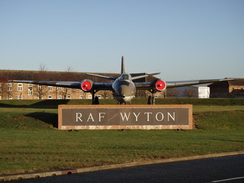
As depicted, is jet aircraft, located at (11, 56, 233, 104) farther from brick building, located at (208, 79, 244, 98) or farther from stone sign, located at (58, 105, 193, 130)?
brick building, located at (208, 79, 244, 98)

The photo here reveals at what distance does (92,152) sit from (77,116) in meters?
11.8

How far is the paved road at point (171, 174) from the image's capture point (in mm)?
9977

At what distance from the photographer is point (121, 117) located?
1043 inches

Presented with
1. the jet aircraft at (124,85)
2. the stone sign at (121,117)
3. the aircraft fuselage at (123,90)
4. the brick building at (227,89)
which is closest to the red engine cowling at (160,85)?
the jet aircraft at (124,85)

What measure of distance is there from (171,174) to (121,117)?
621 inches

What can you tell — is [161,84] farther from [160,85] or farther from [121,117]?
[121,117]

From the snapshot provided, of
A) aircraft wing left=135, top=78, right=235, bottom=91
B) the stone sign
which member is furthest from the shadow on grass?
aircraft wing left=135, top=78, right=235, bottom=91

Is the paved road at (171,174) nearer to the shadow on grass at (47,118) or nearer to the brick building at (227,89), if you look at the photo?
the shadow on grass at (47,118)

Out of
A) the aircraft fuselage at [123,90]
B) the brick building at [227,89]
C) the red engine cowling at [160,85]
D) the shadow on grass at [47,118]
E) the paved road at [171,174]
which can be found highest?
the brick building at [227,89]

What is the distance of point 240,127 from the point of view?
28359 mm

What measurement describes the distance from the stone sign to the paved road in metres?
13.6

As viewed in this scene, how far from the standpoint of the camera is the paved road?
32.7 feet

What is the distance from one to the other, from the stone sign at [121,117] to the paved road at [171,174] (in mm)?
13583

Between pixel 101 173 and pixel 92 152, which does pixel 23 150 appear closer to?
pixel 92 152
